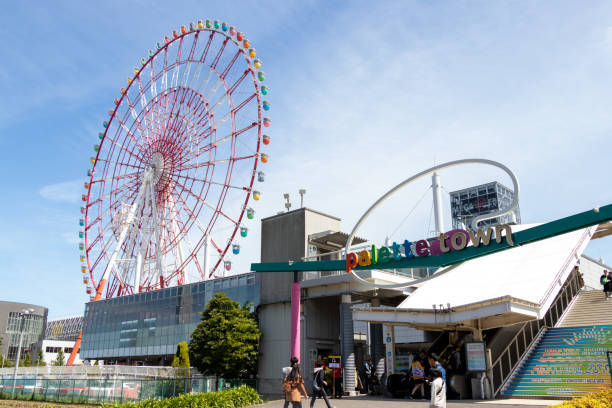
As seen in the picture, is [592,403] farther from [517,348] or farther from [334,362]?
[334,362]

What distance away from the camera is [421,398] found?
1895 cm

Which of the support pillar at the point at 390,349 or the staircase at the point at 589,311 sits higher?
the staircase at the point at 589,311

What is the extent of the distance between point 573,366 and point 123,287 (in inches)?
1213

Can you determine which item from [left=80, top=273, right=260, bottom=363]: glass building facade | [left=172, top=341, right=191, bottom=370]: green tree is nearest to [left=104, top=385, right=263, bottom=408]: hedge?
[left=172, top=341, right=191, bottom=370]: green tree

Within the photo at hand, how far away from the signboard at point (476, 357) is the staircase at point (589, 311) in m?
7.21

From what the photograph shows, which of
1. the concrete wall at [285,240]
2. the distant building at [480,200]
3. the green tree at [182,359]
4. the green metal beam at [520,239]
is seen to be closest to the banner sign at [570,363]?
the green metal beam at [520,239]

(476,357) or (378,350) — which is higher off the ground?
(378,350)

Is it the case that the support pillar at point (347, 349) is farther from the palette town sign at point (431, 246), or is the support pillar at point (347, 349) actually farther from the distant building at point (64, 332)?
the distant building at point (64, 332)

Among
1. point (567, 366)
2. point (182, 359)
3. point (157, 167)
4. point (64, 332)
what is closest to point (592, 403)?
point (567, 366)

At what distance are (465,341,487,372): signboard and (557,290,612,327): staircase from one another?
721 cm

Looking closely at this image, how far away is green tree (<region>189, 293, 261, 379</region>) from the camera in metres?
24.5

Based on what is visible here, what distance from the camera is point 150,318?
3444cm

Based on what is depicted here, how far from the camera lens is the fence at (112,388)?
17375mm

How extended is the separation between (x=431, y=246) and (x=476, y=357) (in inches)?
162
